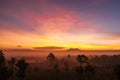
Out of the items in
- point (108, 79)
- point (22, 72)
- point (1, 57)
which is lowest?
point (108, 79)

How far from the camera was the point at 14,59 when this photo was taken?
127 m

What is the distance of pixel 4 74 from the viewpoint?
81375 mm

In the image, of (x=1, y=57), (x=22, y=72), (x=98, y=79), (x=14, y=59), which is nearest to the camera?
(x=1, y=57)

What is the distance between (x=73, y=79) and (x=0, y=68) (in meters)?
74.3

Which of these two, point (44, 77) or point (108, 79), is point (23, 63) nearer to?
point (44, 77)

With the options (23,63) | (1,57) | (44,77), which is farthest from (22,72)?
(44,77)

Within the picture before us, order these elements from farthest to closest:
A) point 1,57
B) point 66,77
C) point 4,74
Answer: point 66,77
point 1,57
point 4,74

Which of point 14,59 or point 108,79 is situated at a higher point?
point 14,59

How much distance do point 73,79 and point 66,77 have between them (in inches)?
463

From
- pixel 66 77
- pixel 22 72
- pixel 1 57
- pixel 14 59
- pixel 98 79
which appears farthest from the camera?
pixel 66 77

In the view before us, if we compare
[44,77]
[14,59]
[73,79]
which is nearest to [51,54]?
[44,77]

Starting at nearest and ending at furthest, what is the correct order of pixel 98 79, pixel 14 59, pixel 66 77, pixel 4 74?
1. pixel 4 74
2. pixel 14 59
3. pixel 98 79
4. pixel 66 77

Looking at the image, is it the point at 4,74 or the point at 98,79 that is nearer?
the point at 4,74

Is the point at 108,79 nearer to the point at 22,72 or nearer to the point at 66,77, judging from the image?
the point at 66,77
